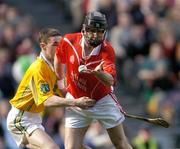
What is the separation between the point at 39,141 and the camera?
1238 cm

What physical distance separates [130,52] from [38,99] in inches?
268

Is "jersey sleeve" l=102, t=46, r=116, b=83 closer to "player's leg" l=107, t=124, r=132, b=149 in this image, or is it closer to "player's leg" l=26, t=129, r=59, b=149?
"player's leg" l=107, t=124, r=132, b=149

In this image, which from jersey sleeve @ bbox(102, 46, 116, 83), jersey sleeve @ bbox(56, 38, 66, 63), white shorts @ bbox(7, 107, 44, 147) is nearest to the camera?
jersey sleeve @ bbox(102, 46, 116, 83)

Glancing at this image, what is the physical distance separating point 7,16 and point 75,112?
735cm

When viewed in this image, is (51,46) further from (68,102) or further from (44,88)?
(68,102)

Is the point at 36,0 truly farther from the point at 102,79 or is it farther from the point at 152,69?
the point at 102,79

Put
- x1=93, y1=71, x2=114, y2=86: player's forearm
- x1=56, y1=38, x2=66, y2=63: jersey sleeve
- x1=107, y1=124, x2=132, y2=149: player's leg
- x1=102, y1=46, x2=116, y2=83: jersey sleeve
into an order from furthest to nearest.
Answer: x1=107, y1=124, x2=132, y2=149: player's leg
x1=56, y1=38, x2=66, y2=63: jersey sleeve
x1=102, y1=46, x2=116, y2=83: jersey sleeve
x1=93, y1=71, x2=114, y2=86: player's forearm

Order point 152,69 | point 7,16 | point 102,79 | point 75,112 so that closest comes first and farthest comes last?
point 102,79
point 75,112
point 152,69
point 7,16

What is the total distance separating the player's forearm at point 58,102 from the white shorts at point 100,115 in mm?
285

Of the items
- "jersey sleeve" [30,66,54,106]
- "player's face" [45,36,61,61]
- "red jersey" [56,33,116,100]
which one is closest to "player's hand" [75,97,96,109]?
"red jersey" [56,33,116,100]

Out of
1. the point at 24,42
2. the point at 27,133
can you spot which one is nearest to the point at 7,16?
the point at 24,42

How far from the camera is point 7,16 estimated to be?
1955 centimetres

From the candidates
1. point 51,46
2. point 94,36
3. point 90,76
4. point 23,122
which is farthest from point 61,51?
point 23,122

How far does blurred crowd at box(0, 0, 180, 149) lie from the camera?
1755cm
